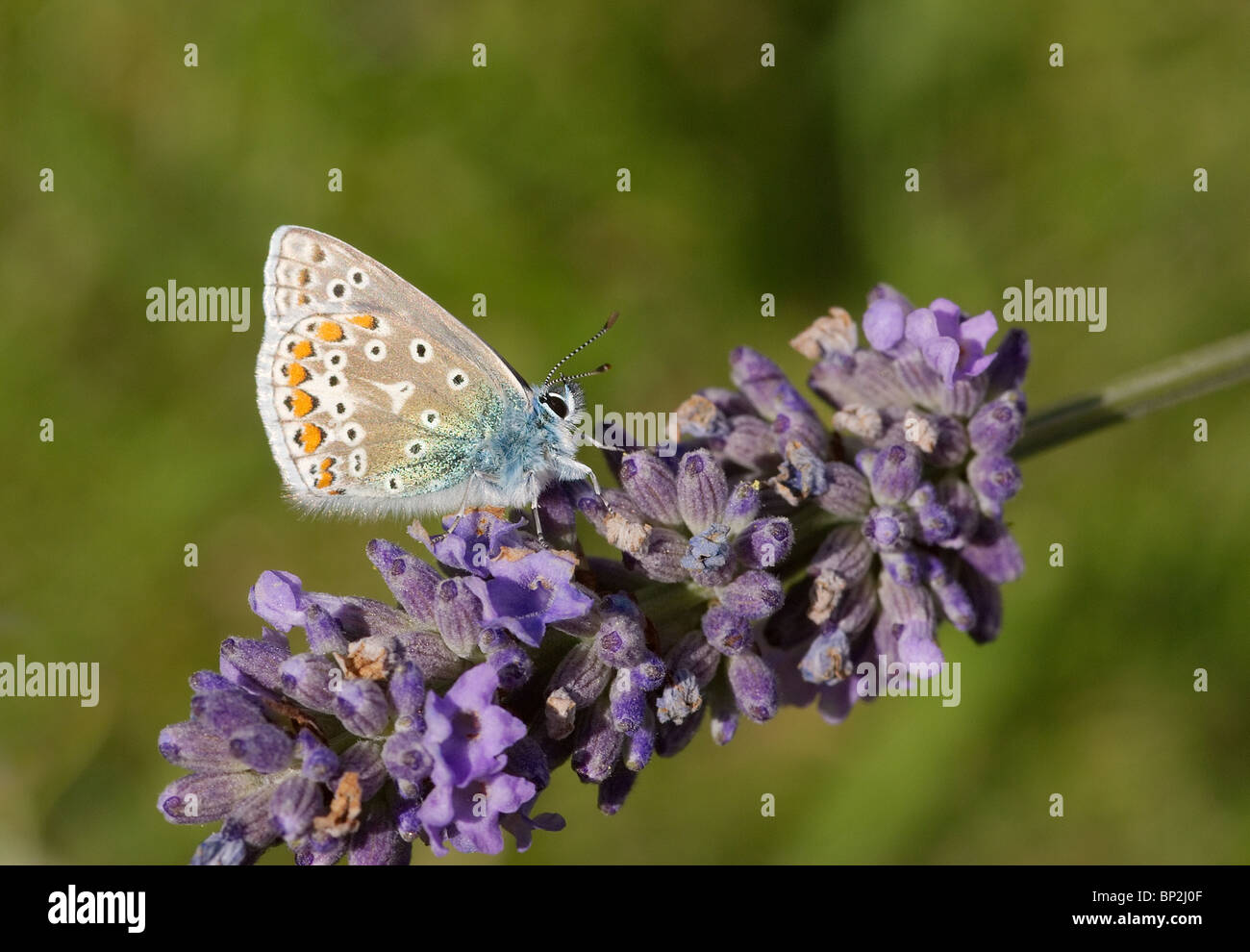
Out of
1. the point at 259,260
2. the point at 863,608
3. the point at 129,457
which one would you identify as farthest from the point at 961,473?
the point at 129,457

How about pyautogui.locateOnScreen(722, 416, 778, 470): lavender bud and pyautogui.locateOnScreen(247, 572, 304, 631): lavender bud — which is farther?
pyautogui.locateOnScreen(722, 416, 778, 470): lavender bud

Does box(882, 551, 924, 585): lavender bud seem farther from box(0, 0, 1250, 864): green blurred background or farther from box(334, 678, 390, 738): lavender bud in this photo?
box(0, 0, 1250, 864): green blurred background

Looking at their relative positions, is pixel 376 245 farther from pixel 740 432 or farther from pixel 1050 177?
pixel 1050 177
